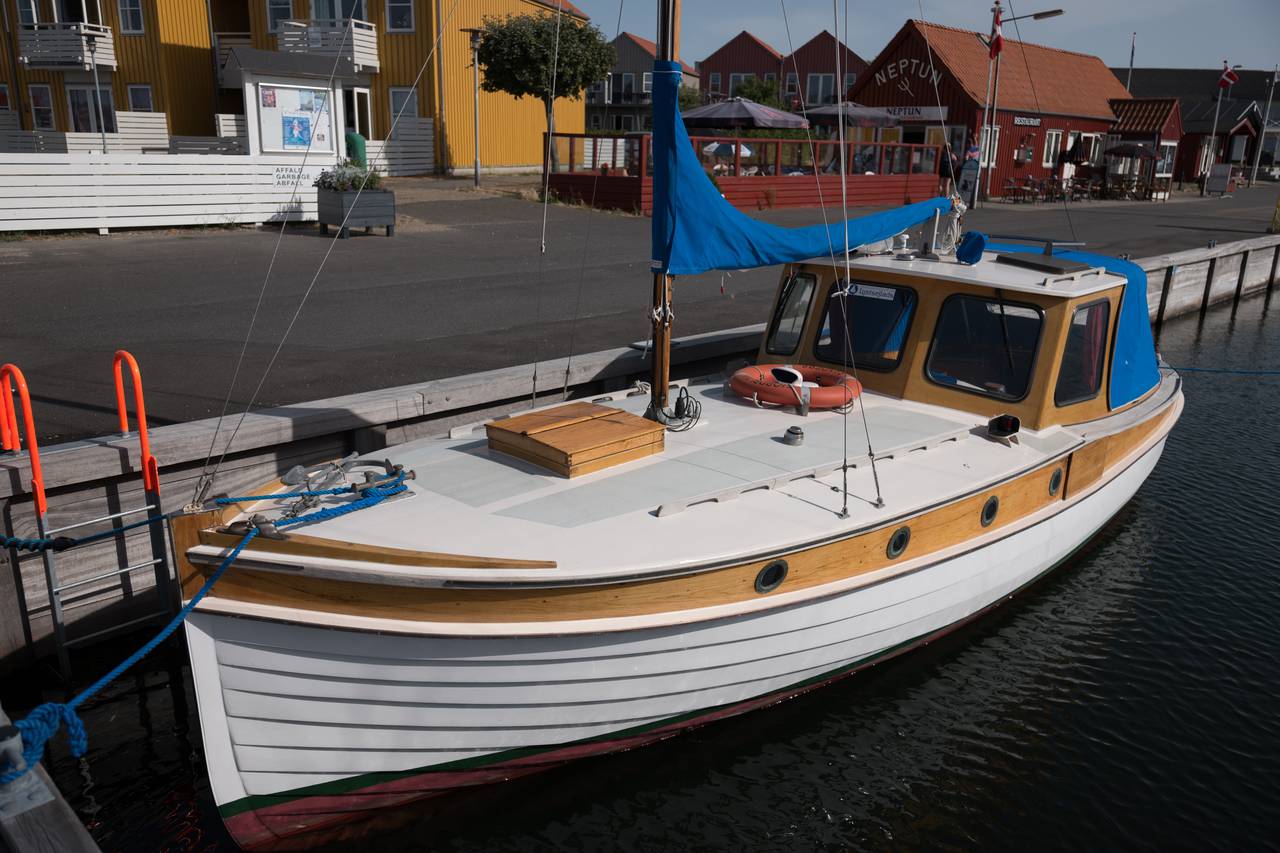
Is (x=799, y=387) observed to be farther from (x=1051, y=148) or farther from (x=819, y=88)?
A: (x=819, y=88)

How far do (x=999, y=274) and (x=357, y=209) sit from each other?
1381 cm

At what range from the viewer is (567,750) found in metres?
5.61

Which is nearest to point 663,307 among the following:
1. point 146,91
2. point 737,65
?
point 146,91

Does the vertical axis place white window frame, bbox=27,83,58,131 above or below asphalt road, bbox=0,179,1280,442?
above

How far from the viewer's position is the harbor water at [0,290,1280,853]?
5.53 metres

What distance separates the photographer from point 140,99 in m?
33.4

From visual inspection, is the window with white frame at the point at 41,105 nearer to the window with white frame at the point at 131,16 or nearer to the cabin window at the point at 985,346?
the window with white frame at the point at 131,16

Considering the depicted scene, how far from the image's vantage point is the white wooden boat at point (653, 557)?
4.83 meters

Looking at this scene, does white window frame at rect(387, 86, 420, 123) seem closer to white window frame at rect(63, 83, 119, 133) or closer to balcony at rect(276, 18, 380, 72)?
balcony at rect(276, 18, 380, 72)

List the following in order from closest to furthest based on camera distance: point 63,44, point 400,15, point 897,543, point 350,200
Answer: point 897,543
point 350,200
point 63,44
point 400,15

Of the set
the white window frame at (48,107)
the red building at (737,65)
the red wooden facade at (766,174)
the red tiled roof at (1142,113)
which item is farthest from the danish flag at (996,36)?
the red building at (737,65)

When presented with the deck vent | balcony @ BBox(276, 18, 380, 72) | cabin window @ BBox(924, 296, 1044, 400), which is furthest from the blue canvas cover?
balcony @ BBox(276, 18, 380, 72)

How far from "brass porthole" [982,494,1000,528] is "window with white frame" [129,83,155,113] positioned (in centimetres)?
3467

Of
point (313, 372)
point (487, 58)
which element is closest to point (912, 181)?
point (487, 58)
